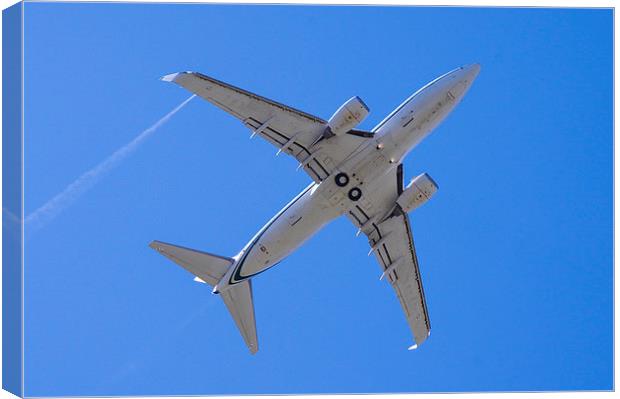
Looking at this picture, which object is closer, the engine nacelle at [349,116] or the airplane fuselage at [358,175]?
the engine nacelle at [349,116]

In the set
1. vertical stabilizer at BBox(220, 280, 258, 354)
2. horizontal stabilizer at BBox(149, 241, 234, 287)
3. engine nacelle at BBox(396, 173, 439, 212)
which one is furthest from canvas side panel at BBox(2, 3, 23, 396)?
engine nacelle at BBox(396, 173, 439, 212)

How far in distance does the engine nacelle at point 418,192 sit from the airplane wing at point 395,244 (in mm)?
720

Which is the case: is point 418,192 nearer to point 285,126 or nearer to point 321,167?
point 321,167

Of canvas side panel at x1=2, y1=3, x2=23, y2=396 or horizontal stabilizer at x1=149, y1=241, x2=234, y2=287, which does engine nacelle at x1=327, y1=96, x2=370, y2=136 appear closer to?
horizontal stabilizer at x1=149, y1=241, x2=234, y2=287

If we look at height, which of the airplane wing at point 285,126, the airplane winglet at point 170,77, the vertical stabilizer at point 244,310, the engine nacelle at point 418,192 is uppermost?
the airplane winglet at point 170,77

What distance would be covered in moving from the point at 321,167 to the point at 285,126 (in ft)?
5.68

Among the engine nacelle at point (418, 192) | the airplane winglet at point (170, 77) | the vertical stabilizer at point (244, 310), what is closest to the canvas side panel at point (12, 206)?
the airplane winglet at point (170, 77)

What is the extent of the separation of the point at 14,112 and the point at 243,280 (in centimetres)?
998

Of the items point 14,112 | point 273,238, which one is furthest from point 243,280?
point 14,112

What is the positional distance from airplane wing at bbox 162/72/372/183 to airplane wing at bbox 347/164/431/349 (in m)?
1.69

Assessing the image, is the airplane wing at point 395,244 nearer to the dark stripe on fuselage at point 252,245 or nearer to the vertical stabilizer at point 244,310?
the dark stripe on fuselage at point 252,245

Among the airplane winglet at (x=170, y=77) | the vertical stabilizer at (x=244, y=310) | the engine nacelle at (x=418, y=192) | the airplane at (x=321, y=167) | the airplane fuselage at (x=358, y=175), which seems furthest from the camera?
the vertical stabilizer at (x=244, y=310)

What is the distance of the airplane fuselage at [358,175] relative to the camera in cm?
2998

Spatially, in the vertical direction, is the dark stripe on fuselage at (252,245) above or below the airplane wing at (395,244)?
above
